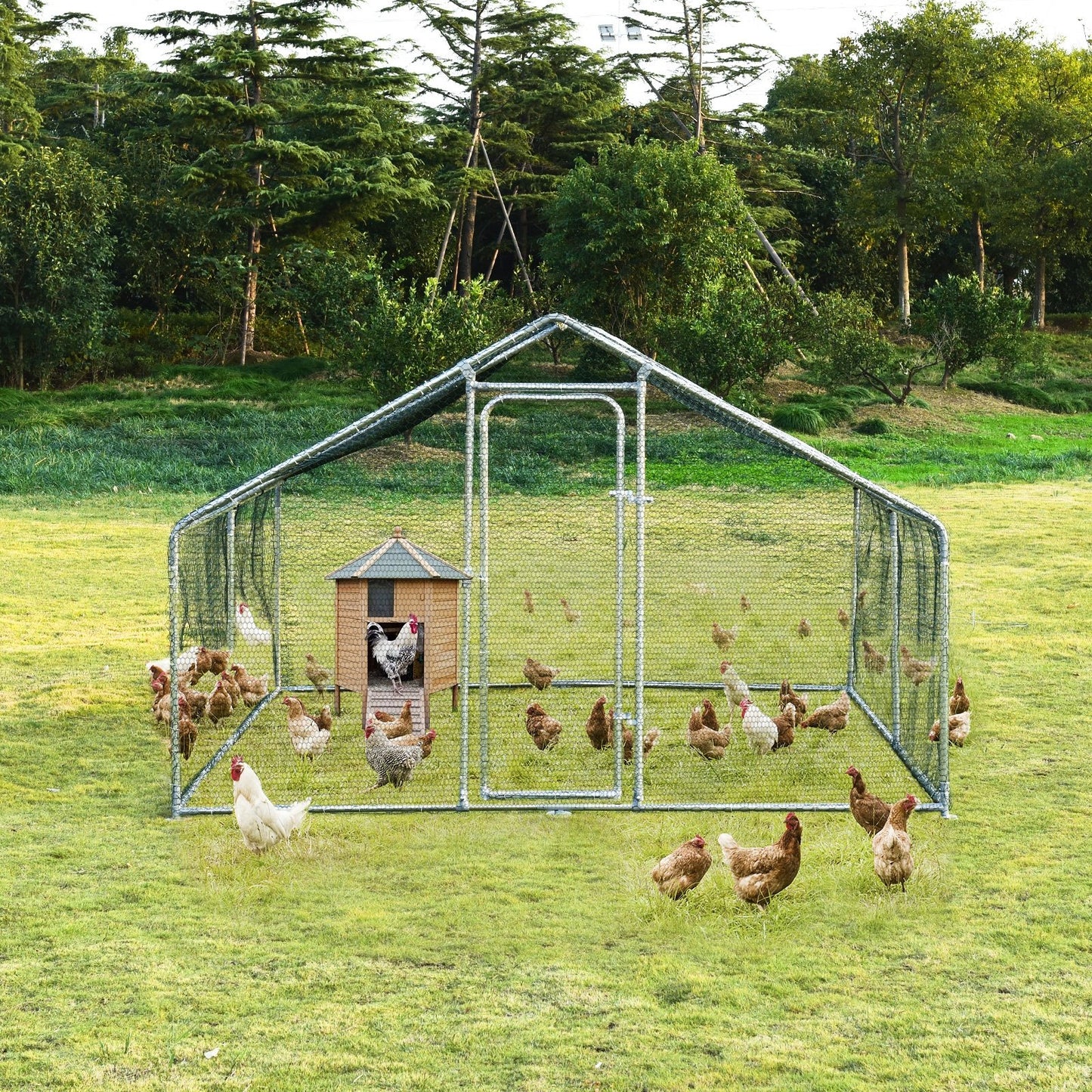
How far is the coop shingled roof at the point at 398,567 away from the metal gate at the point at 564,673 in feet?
1.05

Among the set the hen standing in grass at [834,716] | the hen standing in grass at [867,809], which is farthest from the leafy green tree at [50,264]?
the hen standing in grass at [867,809]

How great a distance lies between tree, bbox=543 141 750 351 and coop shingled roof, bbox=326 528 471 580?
19630mm

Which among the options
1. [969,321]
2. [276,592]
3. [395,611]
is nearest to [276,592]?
[276,592]

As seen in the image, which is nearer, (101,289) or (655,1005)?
(655,1005)

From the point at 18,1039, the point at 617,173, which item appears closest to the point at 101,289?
the point at 617,173

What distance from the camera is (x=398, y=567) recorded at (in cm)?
853

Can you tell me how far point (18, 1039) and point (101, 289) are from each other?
94.9ft

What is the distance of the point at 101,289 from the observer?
31.1 m

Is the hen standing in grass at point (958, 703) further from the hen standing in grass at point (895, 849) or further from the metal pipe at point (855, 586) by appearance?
the hen standing in grass at point (895, 849)

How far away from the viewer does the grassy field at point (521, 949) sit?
453cm

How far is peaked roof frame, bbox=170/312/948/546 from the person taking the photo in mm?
6941

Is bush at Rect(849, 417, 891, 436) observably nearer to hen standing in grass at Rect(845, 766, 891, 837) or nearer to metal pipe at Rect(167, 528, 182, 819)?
hen standing in grass at Rect(845, 766, 891, 837)

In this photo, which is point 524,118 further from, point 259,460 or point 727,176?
point 259,460

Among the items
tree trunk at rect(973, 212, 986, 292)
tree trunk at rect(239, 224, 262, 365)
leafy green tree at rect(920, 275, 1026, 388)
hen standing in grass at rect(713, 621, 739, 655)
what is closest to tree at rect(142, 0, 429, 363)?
tree trunk at rect(239, 224, 262, 365)
